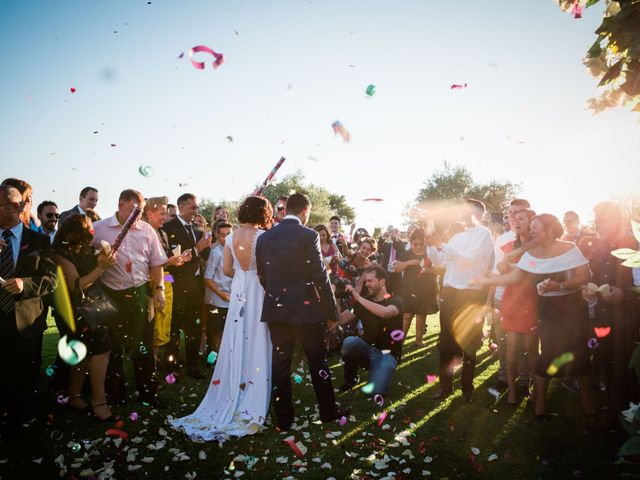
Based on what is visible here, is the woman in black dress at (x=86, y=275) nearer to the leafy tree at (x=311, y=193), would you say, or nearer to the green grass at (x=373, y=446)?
the green grass at (x=373, y=446)

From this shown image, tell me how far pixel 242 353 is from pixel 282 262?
1168 mm

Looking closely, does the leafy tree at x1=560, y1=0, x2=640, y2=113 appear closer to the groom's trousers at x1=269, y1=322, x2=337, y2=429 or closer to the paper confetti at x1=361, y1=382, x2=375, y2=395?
the groom's trousers at x1=269, y1=322, x2=337, y2=429

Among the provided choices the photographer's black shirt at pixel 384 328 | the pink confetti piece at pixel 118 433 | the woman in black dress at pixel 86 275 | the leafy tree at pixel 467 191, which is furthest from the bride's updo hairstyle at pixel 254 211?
the leafy tree at pixel 467 191

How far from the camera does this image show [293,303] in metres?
4.24

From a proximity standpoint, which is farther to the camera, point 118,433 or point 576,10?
point 118,433

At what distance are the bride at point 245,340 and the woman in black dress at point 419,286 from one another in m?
3.69

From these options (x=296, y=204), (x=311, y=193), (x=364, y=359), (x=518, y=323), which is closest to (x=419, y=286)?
(x=364, y=359)

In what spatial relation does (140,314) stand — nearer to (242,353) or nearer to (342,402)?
(242,353)

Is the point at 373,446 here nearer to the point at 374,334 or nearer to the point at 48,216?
the point at 374,334

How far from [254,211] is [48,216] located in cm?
419

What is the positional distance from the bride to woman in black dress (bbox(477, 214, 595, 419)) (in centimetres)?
296

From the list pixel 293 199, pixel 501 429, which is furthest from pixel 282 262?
pixel 501 429

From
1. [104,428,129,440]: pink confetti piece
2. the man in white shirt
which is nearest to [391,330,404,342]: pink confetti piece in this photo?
A: the man in white shirt

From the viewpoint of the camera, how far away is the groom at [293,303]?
14.0ft
